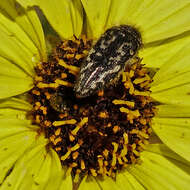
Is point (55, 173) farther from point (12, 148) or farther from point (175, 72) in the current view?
point (175, 72)

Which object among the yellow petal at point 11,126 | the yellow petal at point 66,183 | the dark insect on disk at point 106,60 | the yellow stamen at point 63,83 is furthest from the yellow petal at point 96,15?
the yellow petal at point 66,183

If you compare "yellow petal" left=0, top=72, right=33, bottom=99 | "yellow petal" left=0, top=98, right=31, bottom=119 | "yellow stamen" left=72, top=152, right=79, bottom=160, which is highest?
"yellow petal" left=0, top=72, right=33, bottom=99

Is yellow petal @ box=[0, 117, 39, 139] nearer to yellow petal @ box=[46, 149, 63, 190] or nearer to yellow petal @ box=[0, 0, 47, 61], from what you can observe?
yellow petal @ box=[46, 149, 63, 190]

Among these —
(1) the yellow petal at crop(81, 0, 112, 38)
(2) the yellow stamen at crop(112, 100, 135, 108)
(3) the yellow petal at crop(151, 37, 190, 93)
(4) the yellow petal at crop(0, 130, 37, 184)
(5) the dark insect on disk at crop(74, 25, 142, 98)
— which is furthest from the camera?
(3) the yellow petal at crop(151, 37, 190, 93)

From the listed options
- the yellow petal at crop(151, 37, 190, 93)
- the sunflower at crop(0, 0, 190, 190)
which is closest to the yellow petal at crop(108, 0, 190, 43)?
the sunflower at crop(0, 0, 190, 190)

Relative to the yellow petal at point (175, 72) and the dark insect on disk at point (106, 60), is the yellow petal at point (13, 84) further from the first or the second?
the yellow petal at point (175, 72)

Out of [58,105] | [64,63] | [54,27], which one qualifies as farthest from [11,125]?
[54,27]

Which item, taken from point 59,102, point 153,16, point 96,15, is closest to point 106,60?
point 59,102
